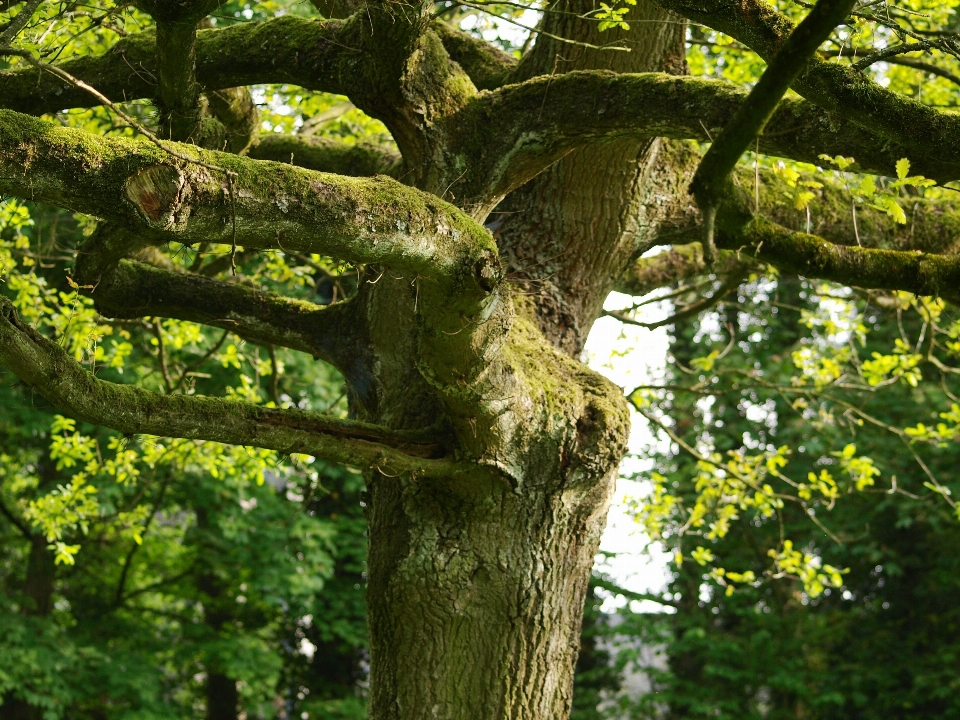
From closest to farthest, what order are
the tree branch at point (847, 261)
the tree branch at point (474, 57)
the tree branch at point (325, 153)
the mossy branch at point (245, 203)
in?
1. the mossy branch at point (245, 203)
2. the tree branch at point (847, 261)
3. the tree branch at point (474, 57)
4. the tree branch at point (325, 153)

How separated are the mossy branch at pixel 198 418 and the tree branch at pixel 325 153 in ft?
7.52

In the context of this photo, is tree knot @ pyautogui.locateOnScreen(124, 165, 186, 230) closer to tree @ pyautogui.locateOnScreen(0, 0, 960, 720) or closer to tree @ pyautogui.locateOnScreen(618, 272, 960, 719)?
tree @ pyautogui.locateOnScreen(0, 0, 960, 720)

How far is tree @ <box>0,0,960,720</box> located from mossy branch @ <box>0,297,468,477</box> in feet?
0.03

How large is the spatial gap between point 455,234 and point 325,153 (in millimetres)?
2918

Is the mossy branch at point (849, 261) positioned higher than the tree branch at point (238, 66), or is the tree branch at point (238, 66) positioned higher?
the tree branch at point (238, 66)

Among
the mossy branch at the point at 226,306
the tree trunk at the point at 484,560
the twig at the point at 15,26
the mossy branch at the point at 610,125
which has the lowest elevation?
the tree trunk at the point at 484,560

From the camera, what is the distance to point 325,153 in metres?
6.16

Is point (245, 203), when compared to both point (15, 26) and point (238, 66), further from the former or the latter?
point (238, 66)

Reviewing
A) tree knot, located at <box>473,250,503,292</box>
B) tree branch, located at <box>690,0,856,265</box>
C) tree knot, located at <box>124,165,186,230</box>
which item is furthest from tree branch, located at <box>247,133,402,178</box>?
tree knot, located at <box>124,165,186,230</box>

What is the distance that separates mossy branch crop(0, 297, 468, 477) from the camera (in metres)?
3.47

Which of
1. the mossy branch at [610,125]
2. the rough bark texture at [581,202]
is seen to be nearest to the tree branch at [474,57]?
the rough bark texture at [581,202]

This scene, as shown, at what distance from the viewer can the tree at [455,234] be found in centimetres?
328

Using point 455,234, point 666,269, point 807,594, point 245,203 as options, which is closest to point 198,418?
point 245,203

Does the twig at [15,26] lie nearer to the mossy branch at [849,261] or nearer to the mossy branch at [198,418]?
the mossy branch at [198,418]
